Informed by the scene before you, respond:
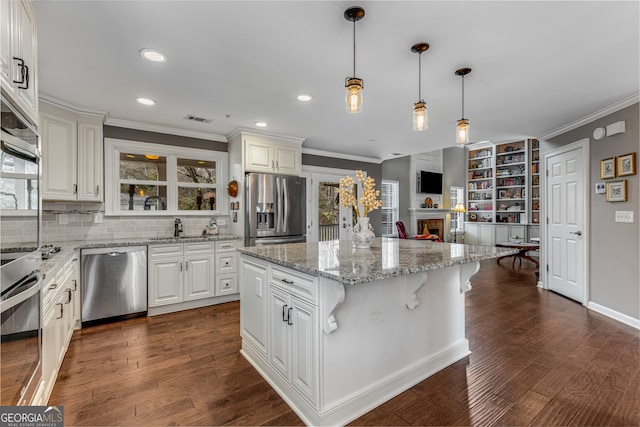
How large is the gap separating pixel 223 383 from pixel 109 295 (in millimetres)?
2033

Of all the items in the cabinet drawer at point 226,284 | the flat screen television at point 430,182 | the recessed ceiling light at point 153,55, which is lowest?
the cabinet drawer at point 226,284

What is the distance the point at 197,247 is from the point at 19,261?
257 centimetres

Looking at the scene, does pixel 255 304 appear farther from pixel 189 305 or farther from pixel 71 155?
pixel 71 155

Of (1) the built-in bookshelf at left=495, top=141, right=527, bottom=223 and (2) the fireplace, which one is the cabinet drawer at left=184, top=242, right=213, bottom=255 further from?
(1) the built-in bookshelf at left=495, top=141, right=527, bottom=223

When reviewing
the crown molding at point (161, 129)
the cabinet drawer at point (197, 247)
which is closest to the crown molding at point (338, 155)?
the crown molding at point (161, 129)

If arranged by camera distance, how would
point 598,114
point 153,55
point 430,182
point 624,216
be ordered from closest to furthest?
point 153,55 → point 624,216 → point 598,114 → point 430,182

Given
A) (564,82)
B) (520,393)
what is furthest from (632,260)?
(520,393)

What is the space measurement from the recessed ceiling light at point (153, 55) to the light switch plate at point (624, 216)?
4698 mm

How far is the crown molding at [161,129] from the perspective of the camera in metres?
3.77

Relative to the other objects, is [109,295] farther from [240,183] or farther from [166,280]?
[240,183]

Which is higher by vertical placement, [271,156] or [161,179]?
[271,156]

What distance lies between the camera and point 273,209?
4.33 metres

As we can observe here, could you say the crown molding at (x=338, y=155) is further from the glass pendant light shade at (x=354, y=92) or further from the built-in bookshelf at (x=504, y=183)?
the built-in bookshelf at (x=504, y=183)

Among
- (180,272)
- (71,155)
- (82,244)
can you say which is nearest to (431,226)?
(180,272)
